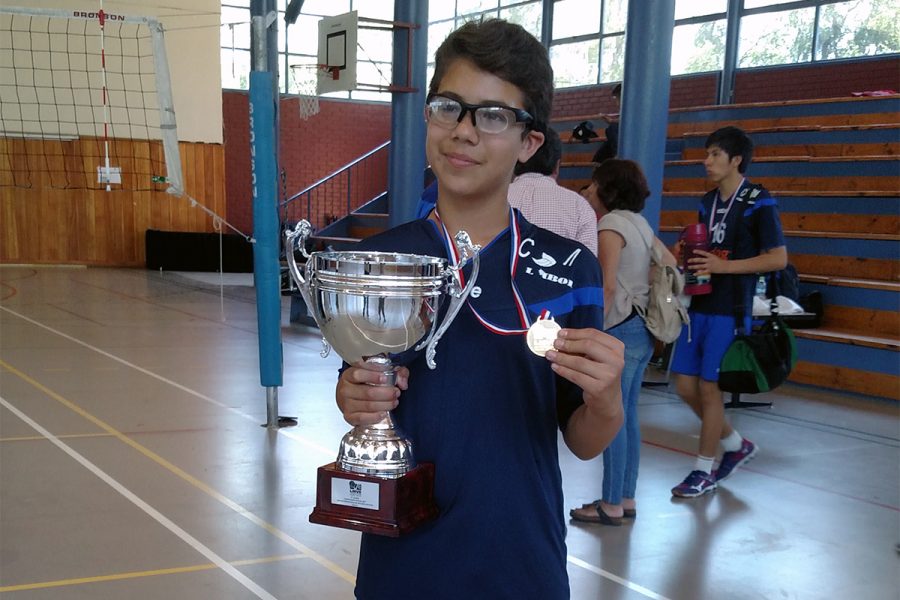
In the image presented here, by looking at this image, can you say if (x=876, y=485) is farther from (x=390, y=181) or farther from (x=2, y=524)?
(x=390, y=181)

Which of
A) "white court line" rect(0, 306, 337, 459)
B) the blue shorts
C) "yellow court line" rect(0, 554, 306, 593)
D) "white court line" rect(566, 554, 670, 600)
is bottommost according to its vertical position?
"white court line" rect(0, 306, 337, 459)

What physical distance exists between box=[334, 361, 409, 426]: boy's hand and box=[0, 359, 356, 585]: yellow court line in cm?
208

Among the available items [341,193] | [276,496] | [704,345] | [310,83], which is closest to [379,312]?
[276,496]

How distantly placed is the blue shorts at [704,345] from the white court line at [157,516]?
7.58 ft

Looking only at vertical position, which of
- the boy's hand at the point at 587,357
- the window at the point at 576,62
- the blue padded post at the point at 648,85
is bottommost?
the boy's hand at the point at 587,357

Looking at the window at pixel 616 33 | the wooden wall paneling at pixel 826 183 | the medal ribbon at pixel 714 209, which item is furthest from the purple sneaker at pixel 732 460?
the window at pixel 616 33

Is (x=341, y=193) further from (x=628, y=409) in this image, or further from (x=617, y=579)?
(x=617, y=579)

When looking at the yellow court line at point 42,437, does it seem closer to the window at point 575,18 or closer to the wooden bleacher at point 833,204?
the wooden bleacher at point 833,204

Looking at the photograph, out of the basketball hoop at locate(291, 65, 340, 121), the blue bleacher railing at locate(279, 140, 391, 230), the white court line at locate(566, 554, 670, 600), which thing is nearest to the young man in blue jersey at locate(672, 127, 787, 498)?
the white court line at locate(566, 554, 670, 600)

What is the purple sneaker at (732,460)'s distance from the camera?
14.5 feet

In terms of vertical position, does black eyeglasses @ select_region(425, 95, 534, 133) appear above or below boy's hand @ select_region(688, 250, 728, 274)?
above

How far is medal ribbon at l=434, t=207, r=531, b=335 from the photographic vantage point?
48.4 inches

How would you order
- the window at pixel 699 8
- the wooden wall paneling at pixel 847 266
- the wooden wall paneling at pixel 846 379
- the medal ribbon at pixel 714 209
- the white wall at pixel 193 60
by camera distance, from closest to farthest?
the medal ribbon at pixel 714 209 < the wooden wall paneling at pixel 846 379 < the wooden wall paneling at pixel 847 266 < the window at pixel 699 8 < the white wall at pixel 193 60

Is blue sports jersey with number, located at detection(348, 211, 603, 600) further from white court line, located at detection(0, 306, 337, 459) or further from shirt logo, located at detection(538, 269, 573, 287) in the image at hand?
white court line, located at detection(0, 306, 337, 459)
